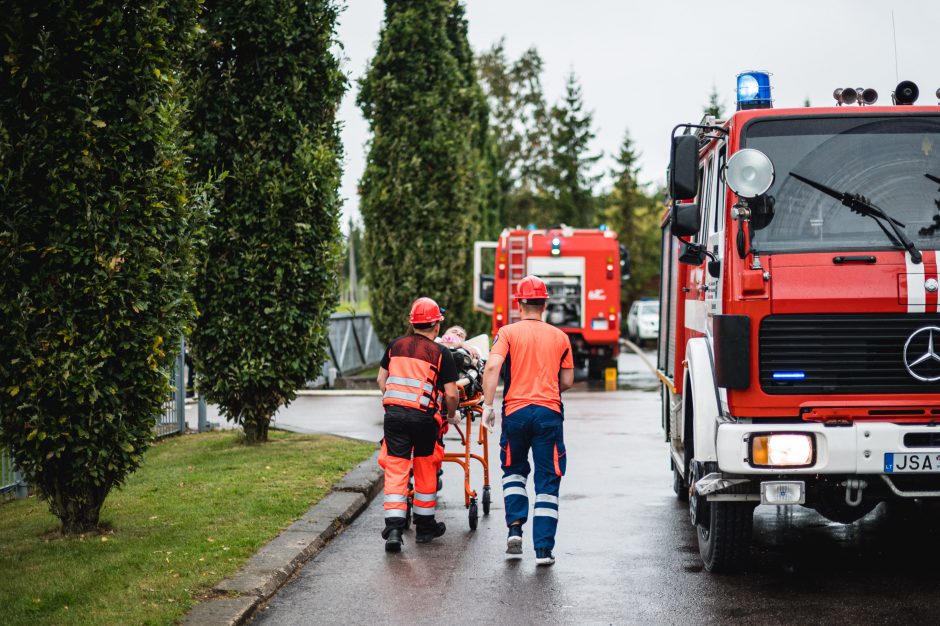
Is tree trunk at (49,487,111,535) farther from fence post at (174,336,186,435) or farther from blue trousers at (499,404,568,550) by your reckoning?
fence post at (174,336,186,435)

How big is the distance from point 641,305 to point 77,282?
1546 inches

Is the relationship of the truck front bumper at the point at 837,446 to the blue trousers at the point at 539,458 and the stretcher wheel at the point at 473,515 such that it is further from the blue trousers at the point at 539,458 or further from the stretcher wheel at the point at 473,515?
the stretcher wheel at the point at 473,515

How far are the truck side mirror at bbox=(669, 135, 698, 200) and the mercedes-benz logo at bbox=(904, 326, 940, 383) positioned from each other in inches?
58.6

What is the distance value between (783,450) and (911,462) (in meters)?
0.68

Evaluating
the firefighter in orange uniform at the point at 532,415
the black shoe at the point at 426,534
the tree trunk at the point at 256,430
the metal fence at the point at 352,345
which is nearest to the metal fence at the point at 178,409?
the tree trunk at the point at 256,430

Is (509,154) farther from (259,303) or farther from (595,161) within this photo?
(259,303)

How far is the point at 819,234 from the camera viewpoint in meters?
7.02

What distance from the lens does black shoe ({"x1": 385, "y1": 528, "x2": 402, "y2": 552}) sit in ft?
27.8

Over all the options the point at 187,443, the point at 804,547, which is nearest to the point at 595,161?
the point at 187,443

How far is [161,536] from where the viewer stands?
329 inches

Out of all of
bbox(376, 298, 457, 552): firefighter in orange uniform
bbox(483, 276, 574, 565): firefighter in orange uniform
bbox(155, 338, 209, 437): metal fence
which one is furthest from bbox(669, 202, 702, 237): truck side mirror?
bbox(155, 338, 209, 437): metal fence

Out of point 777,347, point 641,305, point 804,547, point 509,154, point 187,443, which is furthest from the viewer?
point 509,154

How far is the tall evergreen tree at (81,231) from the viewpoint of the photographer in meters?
7.91

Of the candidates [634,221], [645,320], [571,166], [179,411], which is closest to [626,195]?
[634,221]
